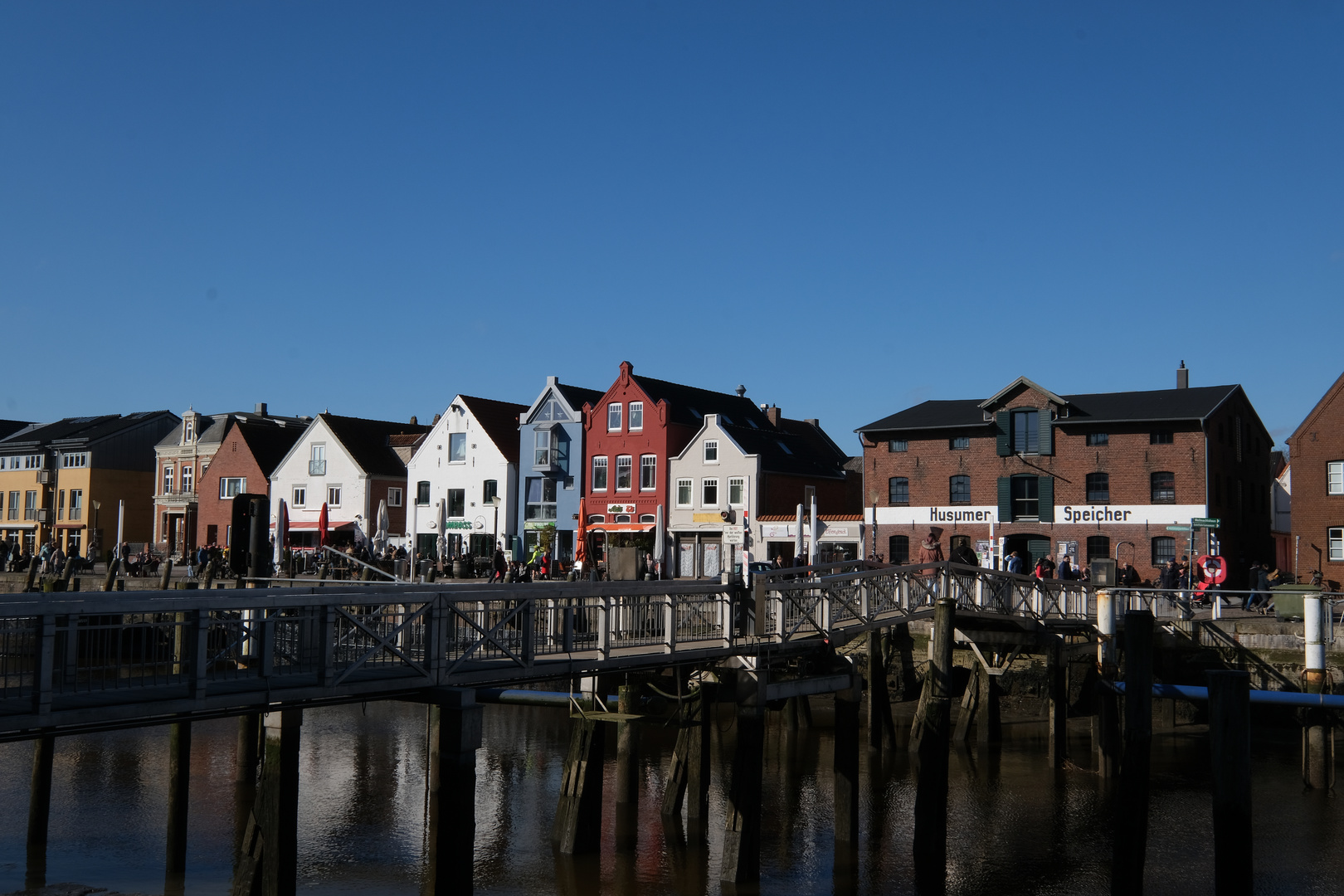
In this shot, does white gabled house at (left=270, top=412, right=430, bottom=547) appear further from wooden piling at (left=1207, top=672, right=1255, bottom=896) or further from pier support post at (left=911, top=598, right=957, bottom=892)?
wooden piling at (left=1207, top=672, right=1255, bottom=896)

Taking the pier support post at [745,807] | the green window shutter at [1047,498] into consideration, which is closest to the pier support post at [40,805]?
the pier support post at [745,807]

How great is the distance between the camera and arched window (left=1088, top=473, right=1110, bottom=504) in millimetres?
43938

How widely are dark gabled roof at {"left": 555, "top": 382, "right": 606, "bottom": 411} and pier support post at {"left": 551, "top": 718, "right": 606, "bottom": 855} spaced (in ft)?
130

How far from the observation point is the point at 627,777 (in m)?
19.3

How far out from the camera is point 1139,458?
43406 mm

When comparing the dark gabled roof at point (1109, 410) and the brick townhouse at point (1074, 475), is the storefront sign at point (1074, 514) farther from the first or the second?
the dark gabled roof at point (1109, 410)

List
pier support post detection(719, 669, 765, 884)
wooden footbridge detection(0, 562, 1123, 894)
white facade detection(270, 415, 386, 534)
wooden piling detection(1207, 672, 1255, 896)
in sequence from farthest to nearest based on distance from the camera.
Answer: white facade detection(270, 415, 386, 534)
pier support post detection(719, 669, 765, 884)
wooden piling detection(1207, 672, 1255, 896)
wooden footbridge detection(0, 562, 1123, 894)

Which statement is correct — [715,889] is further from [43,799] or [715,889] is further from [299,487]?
[299,487]

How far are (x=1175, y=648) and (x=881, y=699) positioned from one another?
7154mm

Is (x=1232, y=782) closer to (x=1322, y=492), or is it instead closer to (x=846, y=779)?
(x=846, y=779)

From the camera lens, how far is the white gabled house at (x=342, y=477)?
2496 inches

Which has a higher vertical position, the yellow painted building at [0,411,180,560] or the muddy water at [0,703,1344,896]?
the yellow painted building at [0,411,180,560]

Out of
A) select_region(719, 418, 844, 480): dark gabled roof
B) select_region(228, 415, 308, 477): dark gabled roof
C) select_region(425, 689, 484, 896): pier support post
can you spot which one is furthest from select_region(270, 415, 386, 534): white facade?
select_region(425, 689, 484, 896): pier support post

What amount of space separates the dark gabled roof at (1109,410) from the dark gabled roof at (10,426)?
82.4 m
